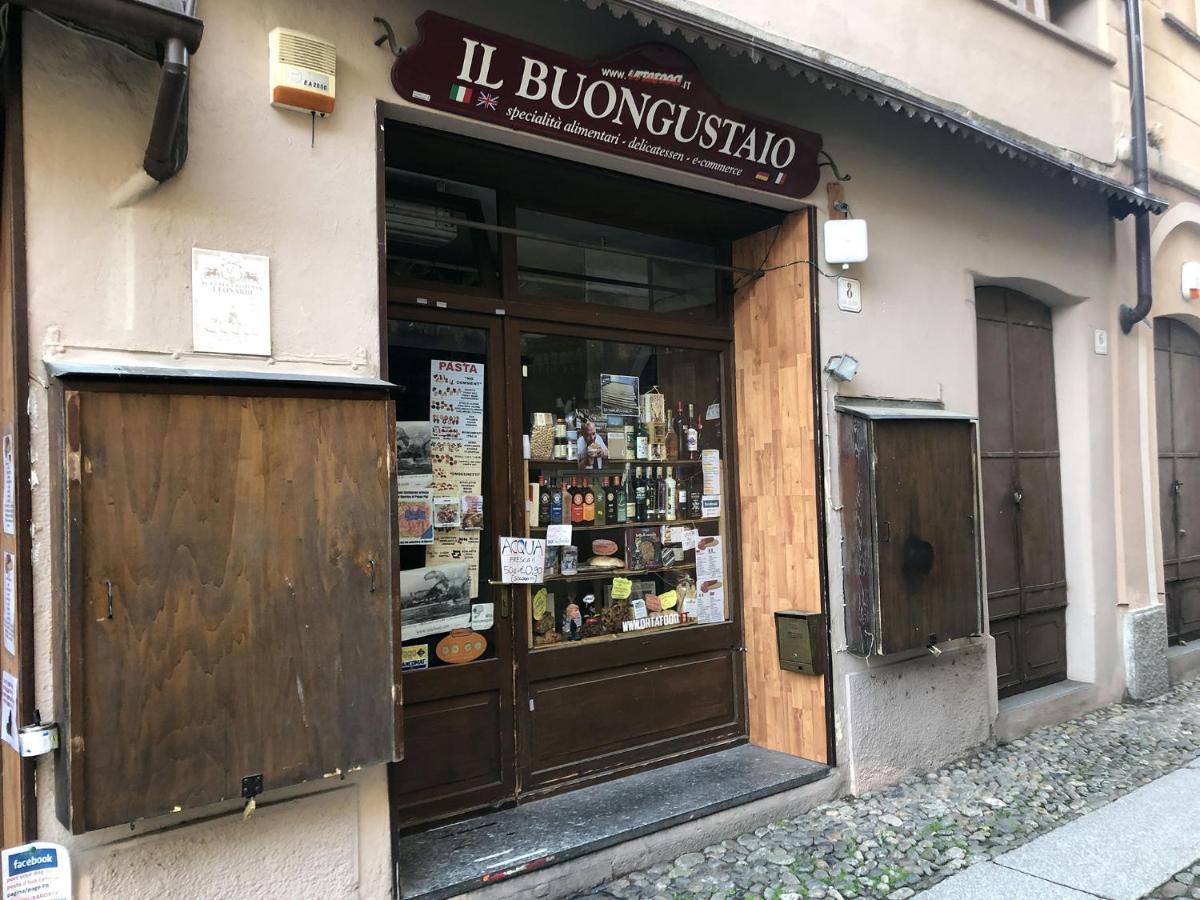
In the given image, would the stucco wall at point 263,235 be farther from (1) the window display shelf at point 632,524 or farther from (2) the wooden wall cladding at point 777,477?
(1) the window display shelf at point 632,524

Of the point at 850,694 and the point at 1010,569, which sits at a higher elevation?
the point at 1010,569

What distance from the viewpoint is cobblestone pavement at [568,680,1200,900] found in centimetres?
379

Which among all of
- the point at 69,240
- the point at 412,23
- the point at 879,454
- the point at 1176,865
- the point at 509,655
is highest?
the point at 412,23

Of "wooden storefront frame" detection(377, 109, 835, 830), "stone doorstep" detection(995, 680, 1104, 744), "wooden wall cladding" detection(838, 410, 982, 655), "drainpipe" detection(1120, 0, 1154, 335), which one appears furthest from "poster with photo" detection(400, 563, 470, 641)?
"drainpipe" detection(1120, 0, 1154, 335)

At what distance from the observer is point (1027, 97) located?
20.2 ft

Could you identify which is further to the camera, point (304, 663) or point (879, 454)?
point (879, 454)

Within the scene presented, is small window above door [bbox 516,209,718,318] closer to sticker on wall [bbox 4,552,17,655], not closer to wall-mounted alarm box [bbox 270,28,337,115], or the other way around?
wall-mounted alarm box [bbox 270,28,337,115]

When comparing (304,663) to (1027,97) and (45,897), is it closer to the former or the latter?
(45,897)

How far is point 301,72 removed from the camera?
3.12 metres

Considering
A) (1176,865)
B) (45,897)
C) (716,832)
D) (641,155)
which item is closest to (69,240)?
(45,897)

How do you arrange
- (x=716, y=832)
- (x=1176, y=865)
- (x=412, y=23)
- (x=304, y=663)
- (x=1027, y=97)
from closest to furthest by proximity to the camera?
1. (x=304, y=663)
2. (x=412, y=23)
3. (x=1176, y=865)
4. (x=716, y=832)
5. (x=1027, y=97)

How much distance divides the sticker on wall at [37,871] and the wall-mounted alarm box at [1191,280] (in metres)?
8.74

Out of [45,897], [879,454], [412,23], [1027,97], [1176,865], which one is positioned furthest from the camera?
[1027,97]

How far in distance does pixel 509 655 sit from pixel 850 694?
1969 millimetres
